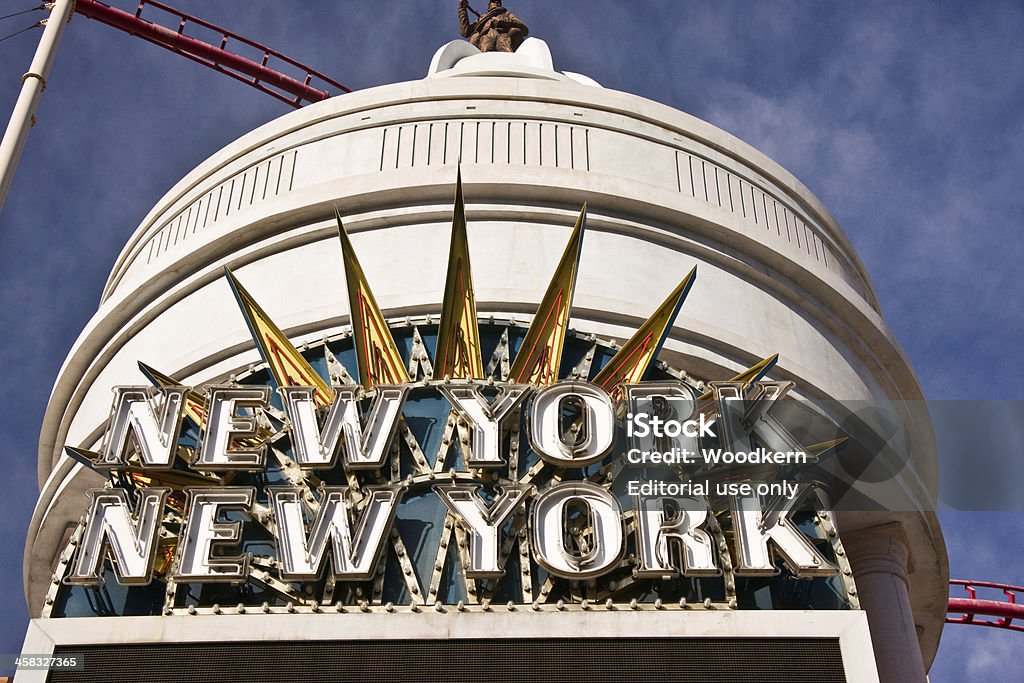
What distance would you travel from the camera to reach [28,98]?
15.5 metres

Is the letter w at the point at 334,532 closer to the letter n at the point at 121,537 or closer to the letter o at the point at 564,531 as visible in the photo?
the letter n at the point at 121,537

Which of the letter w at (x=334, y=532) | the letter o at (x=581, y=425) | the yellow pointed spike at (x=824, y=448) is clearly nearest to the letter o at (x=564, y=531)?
the letter o at (x=581, y=425)

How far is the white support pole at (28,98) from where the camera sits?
1438cm

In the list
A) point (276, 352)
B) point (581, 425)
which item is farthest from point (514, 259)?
point (581, 425)

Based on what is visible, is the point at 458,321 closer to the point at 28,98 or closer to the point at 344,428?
the point at 344,428

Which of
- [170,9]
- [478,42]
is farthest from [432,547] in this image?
[170,9]

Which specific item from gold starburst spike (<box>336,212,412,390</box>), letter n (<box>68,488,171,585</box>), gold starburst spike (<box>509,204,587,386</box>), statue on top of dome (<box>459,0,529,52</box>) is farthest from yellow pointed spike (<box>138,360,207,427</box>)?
statue on top of dome (<box>459,0,529,52</box>)

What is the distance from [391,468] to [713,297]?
5475 mm

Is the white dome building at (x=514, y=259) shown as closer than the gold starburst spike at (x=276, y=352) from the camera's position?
No

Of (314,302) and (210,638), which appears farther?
(314,302)

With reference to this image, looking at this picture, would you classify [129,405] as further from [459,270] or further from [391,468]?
[459,270]

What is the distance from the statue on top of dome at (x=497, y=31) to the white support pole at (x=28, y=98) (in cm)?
1010

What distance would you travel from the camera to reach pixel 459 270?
13.7 m

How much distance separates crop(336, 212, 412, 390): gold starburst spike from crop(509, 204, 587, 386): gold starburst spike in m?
1.32
